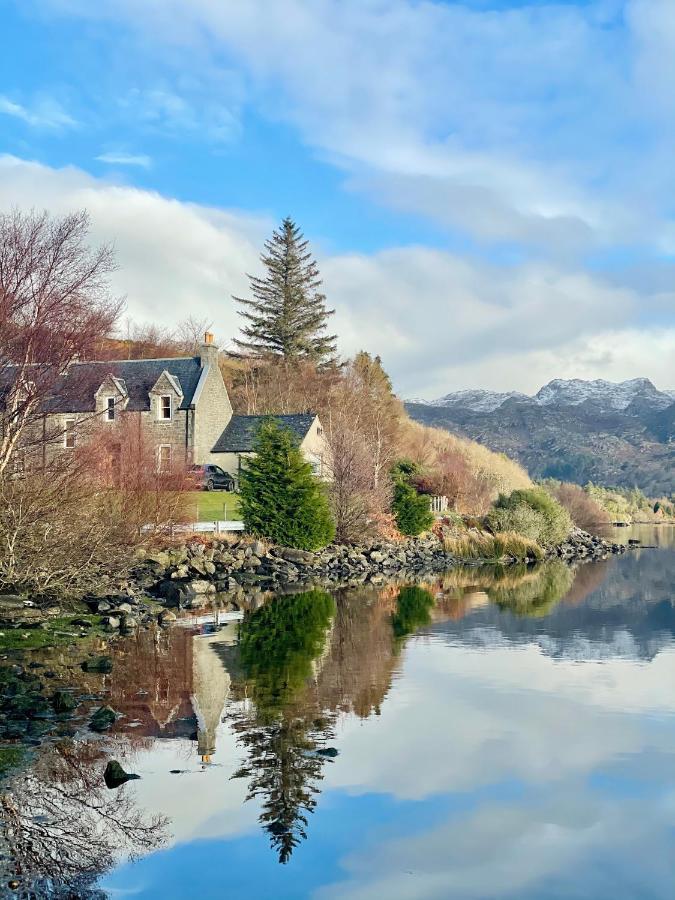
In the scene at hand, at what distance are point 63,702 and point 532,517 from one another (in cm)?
4271

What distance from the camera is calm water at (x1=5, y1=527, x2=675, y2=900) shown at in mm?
8469

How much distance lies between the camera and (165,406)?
53250mm

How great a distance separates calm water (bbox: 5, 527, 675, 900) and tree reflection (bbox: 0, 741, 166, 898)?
0.02 m

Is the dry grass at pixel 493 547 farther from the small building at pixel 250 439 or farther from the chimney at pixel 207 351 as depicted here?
the chimney at pixel 207 351

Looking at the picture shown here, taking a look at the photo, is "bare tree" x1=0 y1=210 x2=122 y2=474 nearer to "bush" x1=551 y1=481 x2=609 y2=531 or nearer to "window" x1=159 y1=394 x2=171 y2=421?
"window" x1=159 y1=394 x2=171 y2=421

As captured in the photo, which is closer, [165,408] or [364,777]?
[364,777]

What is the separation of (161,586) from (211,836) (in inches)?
782

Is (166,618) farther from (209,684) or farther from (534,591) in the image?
(534,591)

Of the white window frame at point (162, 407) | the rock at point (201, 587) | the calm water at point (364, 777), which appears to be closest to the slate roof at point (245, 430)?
the white window frame at point (162, 407)

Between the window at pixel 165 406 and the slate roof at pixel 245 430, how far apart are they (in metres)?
3.48

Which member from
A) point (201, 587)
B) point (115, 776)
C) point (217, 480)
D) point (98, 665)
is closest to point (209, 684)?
point (98, 665)

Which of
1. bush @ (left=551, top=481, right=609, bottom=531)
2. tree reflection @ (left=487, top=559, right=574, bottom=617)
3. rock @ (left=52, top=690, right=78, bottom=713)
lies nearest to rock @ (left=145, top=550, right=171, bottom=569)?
tree reflection @ (left=487, top=559, right=574, bottom=617)

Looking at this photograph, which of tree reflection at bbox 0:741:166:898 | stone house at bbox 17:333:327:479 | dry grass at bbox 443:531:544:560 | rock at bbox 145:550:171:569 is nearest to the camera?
tree reflection at bbox 0:741:166:898

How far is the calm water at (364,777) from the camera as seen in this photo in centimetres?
847
